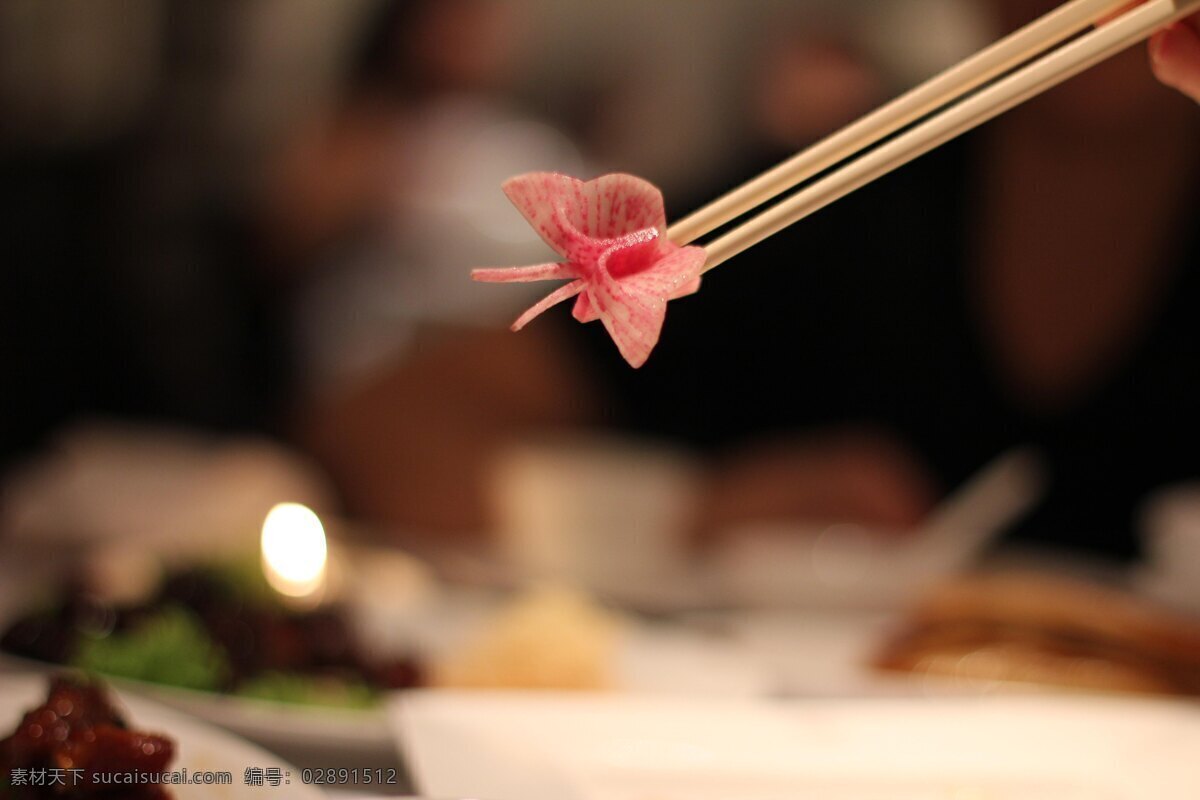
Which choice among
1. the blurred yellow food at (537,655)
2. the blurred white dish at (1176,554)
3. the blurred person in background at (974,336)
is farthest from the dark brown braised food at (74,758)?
the blurred person in background at (974,336)

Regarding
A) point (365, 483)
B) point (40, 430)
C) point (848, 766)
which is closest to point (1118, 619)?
point (848, 766)

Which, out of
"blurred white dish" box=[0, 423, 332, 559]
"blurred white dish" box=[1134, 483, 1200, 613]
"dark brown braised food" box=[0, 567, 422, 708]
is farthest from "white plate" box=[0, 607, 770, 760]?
"blurred white dish" box=[1134, 483, 1200, 613]

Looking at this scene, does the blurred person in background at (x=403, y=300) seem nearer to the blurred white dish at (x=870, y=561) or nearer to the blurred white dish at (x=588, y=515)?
the blurred white dish at (x=588, y=515)

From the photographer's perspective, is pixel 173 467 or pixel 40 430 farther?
pixel 40 430

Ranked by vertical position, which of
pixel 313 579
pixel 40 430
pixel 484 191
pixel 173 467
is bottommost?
pixel 313 579

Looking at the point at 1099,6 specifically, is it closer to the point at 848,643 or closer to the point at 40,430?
the point at 848,643

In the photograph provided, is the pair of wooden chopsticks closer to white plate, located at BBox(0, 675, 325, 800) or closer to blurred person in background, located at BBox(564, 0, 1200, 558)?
white plate, located at BBox(0, 675, 325, 800)

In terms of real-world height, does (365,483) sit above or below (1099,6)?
above

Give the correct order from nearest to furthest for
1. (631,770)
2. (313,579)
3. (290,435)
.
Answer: (631,770)
(313,579)
(290,435)
